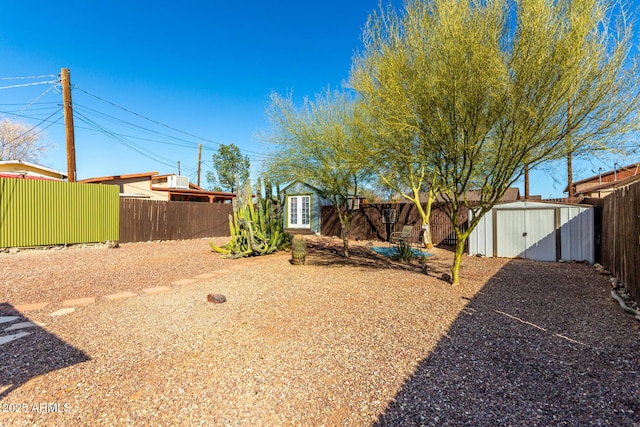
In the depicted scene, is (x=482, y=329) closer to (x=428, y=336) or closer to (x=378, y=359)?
(x=428, y=336)

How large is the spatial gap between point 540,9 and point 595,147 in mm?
2079

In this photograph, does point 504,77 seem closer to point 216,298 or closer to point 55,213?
point 216,298

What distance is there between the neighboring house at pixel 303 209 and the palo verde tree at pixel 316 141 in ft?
22.9

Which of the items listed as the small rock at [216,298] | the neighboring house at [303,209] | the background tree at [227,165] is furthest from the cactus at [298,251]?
the background tree at [227,165]

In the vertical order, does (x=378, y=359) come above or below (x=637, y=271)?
below

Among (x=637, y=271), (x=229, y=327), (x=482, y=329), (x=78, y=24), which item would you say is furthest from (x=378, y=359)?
(x=78, y=24)

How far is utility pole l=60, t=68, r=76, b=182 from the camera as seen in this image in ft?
34.9

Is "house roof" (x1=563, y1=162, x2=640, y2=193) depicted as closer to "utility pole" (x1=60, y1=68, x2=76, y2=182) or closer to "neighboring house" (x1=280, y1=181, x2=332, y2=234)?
"neighboring house" (x1=280, y1=181, x2=332, y2=234)

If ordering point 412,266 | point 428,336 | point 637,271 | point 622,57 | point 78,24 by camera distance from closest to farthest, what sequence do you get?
point 428,336
point 622,57
point 637,271
point 412,266
point 78,24

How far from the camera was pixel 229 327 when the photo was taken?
11.7 ft

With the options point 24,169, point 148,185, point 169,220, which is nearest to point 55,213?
point 169,220

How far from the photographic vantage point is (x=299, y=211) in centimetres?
1728

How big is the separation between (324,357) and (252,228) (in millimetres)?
6624

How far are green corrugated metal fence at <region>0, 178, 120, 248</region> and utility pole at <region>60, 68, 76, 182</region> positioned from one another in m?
1.03
